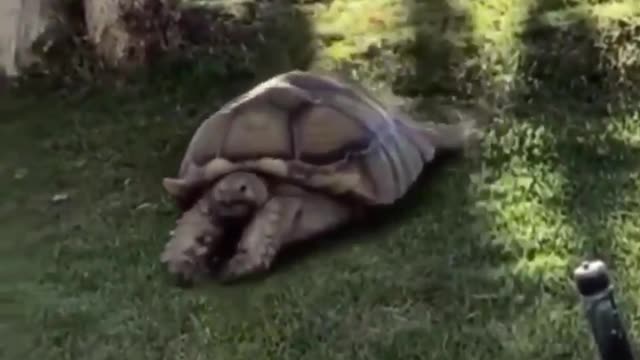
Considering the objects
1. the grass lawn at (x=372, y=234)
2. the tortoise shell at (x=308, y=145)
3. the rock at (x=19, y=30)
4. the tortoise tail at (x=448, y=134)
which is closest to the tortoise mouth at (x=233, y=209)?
the tortoise shell at (x=308, y=145)

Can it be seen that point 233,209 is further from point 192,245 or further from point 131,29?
point 131,29

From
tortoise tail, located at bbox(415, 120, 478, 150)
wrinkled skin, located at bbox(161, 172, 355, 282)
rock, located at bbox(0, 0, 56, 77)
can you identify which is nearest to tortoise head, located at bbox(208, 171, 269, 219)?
wrinkled skin, located at bbox(161, 172, 355, 282)

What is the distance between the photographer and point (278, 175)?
4234mm

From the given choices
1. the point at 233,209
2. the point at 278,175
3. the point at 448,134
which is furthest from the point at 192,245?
the point at 448,134

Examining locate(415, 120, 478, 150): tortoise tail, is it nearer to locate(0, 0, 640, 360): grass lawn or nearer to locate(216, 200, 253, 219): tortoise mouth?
locate(0, 0, 640, 360): grass lawn

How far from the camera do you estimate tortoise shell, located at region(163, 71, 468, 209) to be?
4250 mm

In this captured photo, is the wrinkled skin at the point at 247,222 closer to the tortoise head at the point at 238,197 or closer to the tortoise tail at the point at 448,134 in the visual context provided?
the tortoise head at the point at 238,197

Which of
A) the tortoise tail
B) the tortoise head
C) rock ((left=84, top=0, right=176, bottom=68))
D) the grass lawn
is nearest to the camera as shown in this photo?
the grass lawn

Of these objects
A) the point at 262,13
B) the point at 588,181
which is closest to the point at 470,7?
the point at 262,13

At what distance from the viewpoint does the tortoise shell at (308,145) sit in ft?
13.9

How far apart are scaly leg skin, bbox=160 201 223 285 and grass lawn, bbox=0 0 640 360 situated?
5cm

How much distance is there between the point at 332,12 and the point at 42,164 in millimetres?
1506

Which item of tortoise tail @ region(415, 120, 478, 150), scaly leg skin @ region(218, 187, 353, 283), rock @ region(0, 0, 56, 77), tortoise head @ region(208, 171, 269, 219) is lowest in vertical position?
rock @ region(0, 0, 56, 77)

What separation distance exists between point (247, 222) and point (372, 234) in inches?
14.2
